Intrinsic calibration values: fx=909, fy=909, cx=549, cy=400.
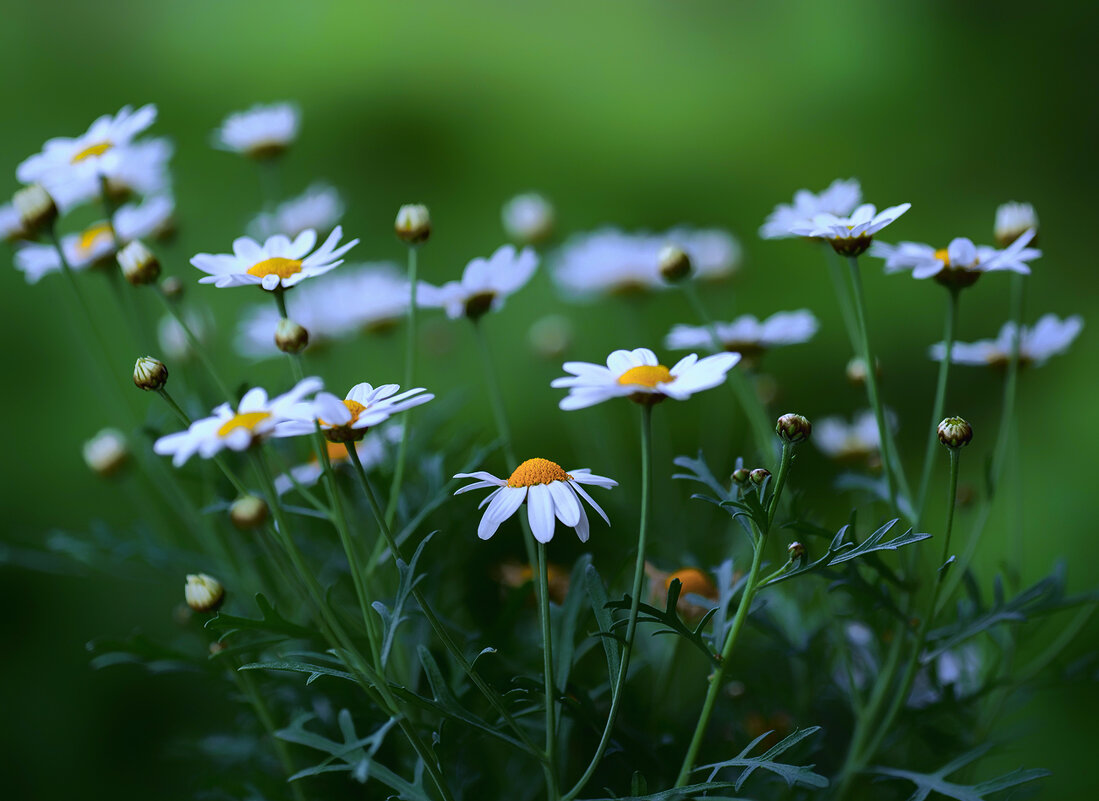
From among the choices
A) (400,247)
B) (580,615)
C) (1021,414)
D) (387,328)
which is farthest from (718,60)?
(580,615)

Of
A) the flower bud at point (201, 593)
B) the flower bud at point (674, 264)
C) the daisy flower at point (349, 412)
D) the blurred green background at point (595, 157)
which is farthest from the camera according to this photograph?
the blurred green background at point (595, 157)

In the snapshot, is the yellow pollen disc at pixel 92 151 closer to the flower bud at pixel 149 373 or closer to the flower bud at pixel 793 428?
the flower bud at pixel 149 373

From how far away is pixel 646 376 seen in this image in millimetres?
325

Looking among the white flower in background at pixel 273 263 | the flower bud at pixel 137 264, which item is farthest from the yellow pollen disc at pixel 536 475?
the flower bud at pixel 137 264

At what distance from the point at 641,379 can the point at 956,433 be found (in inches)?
5.3

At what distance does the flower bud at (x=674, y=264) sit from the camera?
1.60ft

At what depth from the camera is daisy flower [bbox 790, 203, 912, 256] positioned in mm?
370

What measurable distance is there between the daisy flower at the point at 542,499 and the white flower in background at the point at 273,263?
11 centimetres

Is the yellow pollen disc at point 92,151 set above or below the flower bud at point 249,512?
above

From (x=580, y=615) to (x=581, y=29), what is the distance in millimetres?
978

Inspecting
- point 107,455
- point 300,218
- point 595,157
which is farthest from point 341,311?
point 595,157

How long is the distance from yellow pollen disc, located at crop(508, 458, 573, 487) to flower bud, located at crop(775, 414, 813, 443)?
0.08m

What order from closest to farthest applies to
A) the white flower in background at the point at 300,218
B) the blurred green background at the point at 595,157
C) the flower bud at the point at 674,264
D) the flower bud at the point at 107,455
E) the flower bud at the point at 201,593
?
the flower bud at the point at 201,593 → the flower bud at the point at 674,264 → the flower bud at the point at 107,455 → the white flower in background at the point at 300,218 → the blurred green background at the point at 595,157

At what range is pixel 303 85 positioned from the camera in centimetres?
121
